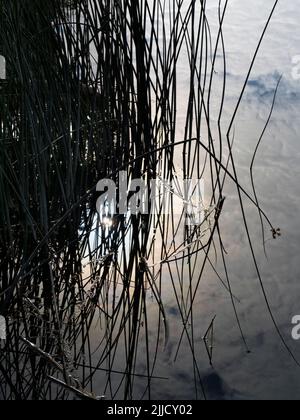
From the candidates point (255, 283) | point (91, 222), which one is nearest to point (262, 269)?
point (255, 283)

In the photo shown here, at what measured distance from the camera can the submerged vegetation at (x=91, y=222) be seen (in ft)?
3.80

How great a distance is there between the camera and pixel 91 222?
1.42 m

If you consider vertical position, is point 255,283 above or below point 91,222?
below

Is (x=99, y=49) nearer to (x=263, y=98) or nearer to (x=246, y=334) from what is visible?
(x=246, y=334)

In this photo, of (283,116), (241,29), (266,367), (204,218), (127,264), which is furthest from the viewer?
(241,29)

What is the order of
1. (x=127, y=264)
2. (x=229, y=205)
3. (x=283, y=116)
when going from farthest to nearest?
(x=283, y=116), (x=229, y=205), (x=127, y=264)

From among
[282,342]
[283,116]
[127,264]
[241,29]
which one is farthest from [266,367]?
[241,29]

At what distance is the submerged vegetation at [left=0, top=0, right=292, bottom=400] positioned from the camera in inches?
45.6

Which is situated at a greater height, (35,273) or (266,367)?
(35,273)

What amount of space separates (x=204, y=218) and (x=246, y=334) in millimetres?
272

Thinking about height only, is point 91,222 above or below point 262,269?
above

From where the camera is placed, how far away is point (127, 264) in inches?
52.8

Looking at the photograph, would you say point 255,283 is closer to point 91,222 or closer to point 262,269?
point 262,269

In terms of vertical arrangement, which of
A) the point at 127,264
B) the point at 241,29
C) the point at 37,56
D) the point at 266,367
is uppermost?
the point at 37,56
